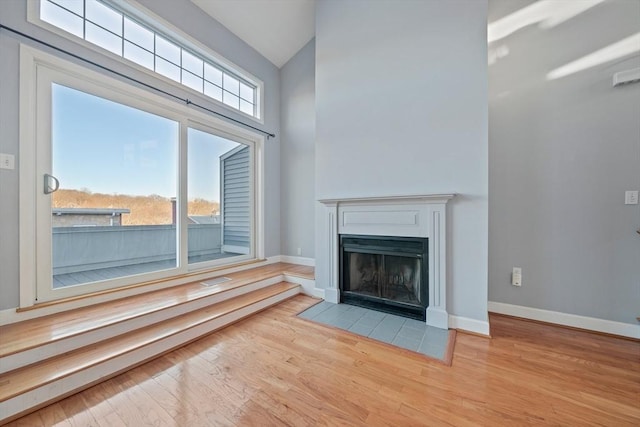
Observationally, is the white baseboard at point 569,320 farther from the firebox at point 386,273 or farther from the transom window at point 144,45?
the transom window at point 144,45

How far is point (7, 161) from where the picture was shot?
181 cm

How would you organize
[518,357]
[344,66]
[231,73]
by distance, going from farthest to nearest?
[231,73] → [344,66] → [518,357]

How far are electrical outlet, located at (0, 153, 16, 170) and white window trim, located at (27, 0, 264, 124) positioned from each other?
42.3 inches

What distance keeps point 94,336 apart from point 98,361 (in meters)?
0.27

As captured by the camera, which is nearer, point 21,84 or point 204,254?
point 21,84

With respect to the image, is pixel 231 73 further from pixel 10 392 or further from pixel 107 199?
pixel 10 392

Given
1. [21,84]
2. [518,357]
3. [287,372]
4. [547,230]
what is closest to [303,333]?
[287,372]

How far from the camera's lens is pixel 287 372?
1688mm

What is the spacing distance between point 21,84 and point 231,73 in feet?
7.44

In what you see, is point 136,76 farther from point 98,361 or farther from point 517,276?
point 517,276

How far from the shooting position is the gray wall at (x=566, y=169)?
6.95 ft

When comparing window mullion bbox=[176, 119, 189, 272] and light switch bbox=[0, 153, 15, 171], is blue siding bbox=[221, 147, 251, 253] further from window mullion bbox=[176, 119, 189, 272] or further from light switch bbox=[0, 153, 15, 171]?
light switch bbox=[0, 153, 15, 171]

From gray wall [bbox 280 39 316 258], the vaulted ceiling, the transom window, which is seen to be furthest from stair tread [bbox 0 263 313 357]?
the vaulted ceiling

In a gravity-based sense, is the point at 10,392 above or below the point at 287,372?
above
